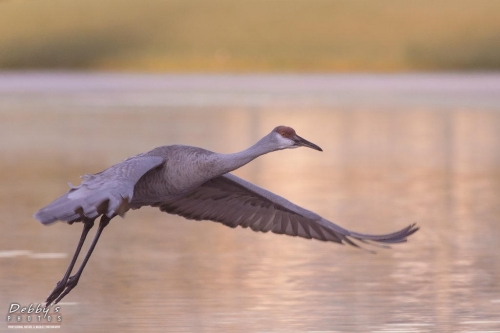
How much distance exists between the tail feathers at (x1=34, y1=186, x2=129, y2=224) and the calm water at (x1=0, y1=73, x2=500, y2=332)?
52.8 inches

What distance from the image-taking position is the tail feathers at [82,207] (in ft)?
26.0

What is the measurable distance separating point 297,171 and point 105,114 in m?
10.7

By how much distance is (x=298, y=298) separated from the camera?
10117 mm

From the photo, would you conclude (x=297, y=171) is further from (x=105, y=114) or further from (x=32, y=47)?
(x=32, y=47)

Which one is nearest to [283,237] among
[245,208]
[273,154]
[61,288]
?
[245,208]

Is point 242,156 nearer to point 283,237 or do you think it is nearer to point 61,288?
point 61,288

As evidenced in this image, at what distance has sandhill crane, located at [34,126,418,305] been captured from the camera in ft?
26.5

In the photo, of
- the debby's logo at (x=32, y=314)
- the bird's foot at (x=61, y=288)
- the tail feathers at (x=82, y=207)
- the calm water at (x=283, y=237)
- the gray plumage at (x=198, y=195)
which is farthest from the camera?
the calm water at (x=283, y=237)

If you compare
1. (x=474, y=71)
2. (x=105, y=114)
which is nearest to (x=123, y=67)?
(x=474, y=71)

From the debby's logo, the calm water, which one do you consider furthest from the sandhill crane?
the calm water

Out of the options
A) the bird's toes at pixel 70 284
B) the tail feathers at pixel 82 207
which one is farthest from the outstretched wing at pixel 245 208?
the tail feathers at pixel 82 207

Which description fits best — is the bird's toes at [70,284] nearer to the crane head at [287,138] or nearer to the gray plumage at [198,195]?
the gray plumage at [198,195]

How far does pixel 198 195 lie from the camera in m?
10.5

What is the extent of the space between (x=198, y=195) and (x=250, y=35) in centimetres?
3597
